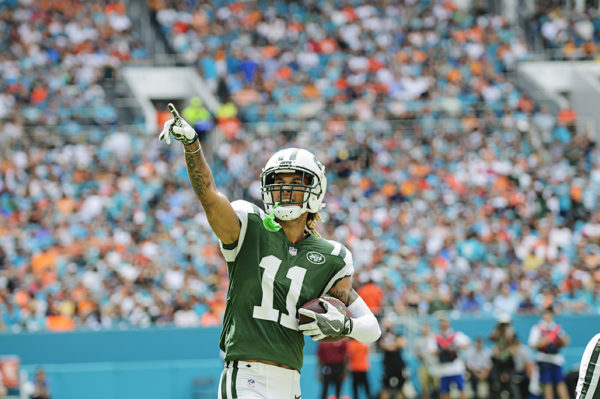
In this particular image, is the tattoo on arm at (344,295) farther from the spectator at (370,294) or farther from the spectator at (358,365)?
the spectator at (370,294)

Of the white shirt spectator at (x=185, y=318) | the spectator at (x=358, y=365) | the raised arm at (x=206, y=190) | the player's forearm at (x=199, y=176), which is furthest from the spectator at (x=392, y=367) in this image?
the player's forearm at (x=199, y=176)

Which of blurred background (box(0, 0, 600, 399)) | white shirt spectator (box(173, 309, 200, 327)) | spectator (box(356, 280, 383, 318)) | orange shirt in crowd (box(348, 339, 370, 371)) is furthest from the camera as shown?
white shirt spectator (box(173, 309, 200, 327))

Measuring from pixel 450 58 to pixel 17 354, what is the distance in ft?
44.0

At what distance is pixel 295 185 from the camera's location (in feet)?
15.6

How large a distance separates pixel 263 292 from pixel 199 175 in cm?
71

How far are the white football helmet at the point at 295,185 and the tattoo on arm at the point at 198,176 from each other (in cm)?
46

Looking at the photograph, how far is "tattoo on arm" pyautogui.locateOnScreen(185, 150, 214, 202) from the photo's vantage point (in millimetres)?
4375

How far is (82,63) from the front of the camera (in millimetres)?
20516

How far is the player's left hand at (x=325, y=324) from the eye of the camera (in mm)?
4473

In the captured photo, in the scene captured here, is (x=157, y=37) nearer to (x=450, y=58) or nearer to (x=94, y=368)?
(x=450, y=58)

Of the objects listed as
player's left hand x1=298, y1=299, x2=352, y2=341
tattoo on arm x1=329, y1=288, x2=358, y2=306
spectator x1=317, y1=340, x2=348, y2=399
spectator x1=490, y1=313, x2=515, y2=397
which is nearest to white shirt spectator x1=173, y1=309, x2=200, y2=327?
spectator x1=317, y1=340, x2=348, y2=399

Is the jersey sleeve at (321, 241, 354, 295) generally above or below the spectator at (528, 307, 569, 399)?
above

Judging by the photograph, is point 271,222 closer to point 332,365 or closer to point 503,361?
point 332,365

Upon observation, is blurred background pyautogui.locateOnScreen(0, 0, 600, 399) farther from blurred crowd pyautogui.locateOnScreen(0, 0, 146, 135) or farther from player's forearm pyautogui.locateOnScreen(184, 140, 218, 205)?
player's forearm pyautogui.locateOnScreen(184, 140, 218, 205)
